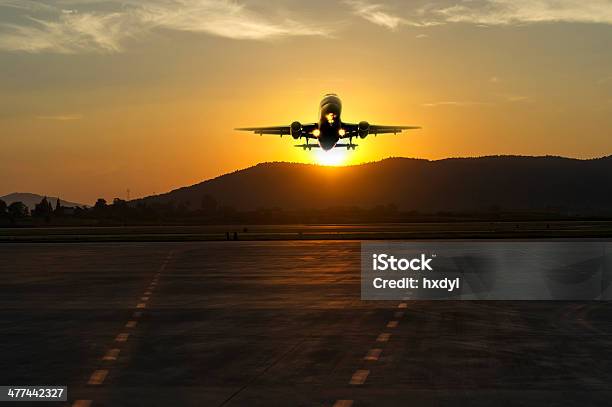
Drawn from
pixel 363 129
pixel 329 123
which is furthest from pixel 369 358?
pixel 363 129

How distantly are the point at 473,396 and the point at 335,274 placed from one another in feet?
81.4

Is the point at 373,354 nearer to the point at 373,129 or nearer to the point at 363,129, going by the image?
the point at 363,129

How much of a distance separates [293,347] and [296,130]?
177ft

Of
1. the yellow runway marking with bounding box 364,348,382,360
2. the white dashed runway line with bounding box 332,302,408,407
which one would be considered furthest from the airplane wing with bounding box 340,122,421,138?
the yellow runway marking with bounding box 364,348,382,360

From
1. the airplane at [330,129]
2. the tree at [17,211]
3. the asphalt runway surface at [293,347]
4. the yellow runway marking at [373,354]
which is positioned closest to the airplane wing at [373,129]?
the airplane at [330,129]

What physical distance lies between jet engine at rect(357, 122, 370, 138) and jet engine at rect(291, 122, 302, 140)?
447cm

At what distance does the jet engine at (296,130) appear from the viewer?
69.5 metres

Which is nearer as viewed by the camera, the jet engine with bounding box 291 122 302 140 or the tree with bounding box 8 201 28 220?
the jet engine with bounding box 291 122 302 140

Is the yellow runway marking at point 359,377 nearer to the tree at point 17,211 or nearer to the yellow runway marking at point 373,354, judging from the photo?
the yellow runway marking at point 373,354

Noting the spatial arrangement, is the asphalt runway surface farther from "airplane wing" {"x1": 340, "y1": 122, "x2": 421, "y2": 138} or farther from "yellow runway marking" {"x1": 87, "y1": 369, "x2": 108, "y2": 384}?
"airplane wing" {"x1": 340, "y1": 122, "x2": 421, "y2": 138}

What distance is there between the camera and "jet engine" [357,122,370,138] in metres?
69.4

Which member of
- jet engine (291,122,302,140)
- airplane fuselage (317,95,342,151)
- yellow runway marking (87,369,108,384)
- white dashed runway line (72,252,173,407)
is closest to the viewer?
white dashed runway line (72,252,173,407)

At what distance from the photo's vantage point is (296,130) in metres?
70.2

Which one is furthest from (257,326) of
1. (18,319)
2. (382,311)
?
(18,319)
